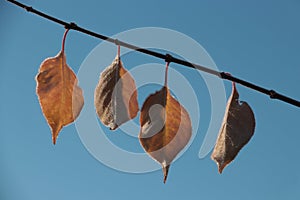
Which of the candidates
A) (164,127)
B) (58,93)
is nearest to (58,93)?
(58,93)

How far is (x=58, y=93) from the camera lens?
1.94 ft

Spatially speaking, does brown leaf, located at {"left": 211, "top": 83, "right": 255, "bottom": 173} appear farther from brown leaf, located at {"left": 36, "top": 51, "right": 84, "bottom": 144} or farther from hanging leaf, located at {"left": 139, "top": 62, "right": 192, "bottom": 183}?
brown leaf, located at {"left": 36, "top": 51, "right": 84, "bottom": 144}

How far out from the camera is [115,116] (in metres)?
0.54

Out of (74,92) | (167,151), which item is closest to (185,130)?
(167,151)

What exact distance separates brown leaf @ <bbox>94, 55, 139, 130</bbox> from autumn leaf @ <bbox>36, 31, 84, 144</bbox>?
38mm

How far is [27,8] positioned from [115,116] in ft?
0.62

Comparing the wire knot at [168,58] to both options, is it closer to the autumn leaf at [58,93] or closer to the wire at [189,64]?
the wire at [189,64]

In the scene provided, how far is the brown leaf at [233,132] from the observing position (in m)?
0.52

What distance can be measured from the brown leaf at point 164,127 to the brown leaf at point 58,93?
97 mm

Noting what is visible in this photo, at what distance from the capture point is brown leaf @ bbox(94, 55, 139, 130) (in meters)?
0.55

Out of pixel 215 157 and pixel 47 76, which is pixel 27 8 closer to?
pixel 47 76

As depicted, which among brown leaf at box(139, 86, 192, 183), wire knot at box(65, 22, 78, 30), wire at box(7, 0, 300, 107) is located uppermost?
wire knot at box(65, 22, 78, 30)

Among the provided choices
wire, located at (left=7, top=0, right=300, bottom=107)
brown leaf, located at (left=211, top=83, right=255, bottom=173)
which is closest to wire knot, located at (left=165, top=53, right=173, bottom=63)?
wire, located at (left=7, top=0, right=300, bottom=107)

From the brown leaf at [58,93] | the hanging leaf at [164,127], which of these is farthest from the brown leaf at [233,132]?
the brown leaf at [58,93]
